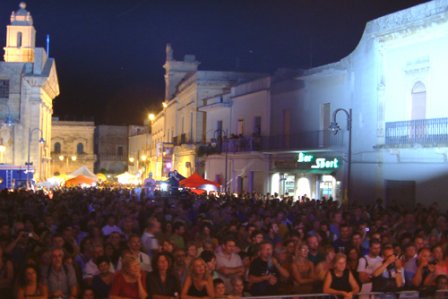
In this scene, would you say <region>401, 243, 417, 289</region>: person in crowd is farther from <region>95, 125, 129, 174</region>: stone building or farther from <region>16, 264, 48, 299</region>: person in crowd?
<region>95, 125, 129, 174</region>: stone building

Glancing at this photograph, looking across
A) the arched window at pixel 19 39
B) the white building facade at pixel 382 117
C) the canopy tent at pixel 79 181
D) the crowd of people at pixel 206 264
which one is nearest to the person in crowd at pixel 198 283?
the crowd of people at pixel 206 264

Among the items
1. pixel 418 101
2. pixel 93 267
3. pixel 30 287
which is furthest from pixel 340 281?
pixel 418 101

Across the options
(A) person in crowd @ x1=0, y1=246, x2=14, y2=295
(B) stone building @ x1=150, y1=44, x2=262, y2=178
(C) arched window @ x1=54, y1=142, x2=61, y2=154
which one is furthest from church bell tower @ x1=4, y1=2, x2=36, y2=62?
(A) person in crowd @ x1=0, y1=246, x2=14, y2=295

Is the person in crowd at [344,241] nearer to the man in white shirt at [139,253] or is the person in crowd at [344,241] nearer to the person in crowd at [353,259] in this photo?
the person in crowd at [353,259]

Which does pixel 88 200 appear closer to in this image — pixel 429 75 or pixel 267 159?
pixel 429 75

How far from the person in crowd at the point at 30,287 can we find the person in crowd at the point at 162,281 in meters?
1.16

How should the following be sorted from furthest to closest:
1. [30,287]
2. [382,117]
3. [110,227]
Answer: [382,117] → [110,227] → [30,287]

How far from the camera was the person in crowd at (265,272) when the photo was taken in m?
9.10

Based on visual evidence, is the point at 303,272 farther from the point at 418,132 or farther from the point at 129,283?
the point at 418,132

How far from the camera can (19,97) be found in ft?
204

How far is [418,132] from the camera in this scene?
22781mm

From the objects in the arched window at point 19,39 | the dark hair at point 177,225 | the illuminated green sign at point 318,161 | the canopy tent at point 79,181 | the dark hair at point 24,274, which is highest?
the arched window at point 19,39

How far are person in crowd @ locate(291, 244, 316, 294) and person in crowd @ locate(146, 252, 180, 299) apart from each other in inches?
66.5

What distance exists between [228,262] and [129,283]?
1.91 metres
